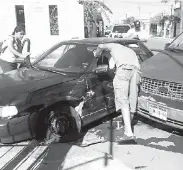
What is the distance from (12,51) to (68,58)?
6.04ft

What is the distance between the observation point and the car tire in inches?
168

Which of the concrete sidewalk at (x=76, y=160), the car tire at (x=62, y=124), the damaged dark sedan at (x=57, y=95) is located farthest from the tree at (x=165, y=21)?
the concrete sidewalk at (x=76, y=160)

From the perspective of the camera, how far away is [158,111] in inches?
174

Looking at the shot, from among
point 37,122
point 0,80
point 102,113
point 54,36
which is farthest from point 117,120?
point 54,36

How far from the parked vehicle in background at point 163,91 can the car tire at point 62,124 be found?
1.13 m

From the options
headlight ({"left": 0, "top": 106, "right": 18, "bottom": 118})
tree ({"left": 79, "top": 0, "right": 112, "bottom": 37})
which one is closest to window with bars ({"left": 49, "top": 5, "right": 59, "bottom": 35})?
tree ({"left": 79, "top": 0, "right": 112, "bottom": 37})

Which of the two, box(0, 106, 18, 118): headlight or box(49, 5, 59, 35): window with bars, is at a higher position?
box(49, 5, 59, 35): window with bars

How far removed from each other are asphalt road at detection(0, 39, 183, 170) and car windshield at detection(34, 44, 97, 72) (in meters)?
1.14

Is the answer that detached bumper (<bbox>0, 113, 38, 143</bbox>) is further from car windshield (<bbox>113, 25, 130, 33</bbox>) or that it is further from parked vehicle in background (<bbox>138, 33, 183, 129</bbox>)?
car windshield (<bbox>113, 25, 130, 33</bbox>)

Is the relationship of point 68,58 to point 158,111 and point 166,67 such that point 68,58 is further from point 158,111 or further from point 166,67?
point 158,111

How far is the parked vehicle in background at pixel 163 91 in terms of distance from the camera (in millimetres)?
4148

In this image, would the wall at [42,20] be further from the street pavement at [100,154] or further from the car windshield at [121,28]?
the car windshield at [121,28]

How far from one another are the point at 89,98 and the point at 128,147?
965 millimetres

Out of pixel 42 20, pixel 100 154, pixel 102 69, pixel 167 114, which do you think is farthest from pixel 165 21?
pixel 100 154
